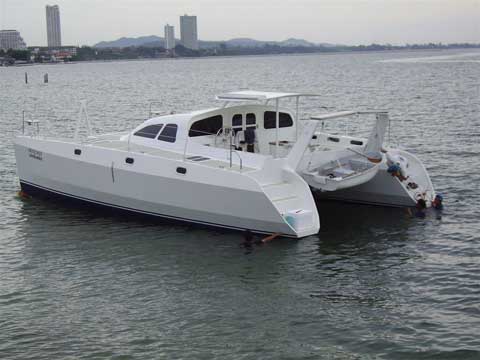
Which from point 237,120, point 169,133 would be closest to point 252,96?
point 237,120

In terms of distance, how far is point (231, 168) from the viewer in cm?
1616

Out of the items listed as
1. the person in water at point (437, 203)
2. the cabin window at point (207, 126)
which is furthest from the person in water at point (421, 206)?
the cabin window at point (207, 126)

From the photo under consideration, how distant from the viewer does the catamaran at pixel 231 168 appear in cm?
1551

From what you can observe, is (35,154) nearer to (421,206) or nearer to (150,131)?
(150,131)

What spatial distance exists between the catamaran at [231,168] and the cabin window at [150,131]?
0.03 meters

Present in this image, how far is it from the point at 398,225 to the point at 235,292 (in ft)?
18.3

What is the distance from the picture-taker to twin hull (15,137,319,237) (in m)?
15.3

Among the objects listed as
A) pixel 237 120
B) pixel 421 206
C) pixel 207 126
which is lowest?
pixel 421 206

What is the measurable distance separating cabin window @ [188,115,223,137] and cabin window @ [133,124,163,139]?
3.41ft

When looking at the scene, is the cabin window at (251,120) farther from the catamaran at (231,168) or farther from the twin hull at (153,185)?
the twin hull at (153,185)

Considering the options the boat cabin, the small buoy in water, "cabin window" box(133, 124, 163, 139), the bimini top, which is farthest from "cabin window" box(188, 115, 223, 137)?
the small buoy in water

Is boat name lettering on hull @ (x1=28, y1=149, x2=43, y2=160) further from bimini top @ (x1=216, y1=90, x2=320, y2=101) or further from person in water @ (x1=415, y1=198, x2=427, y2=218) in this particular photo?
person in water @ (x1=415, y1=198, x2=427, y2=218)

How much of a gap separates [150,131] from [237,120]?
2356 millimetres

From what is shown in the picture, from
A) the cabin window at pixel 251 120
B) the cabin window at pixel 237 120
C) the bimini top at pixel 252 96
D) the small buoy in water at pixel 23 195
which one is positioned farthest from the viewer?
the small buoy in water at pixel 23 195
